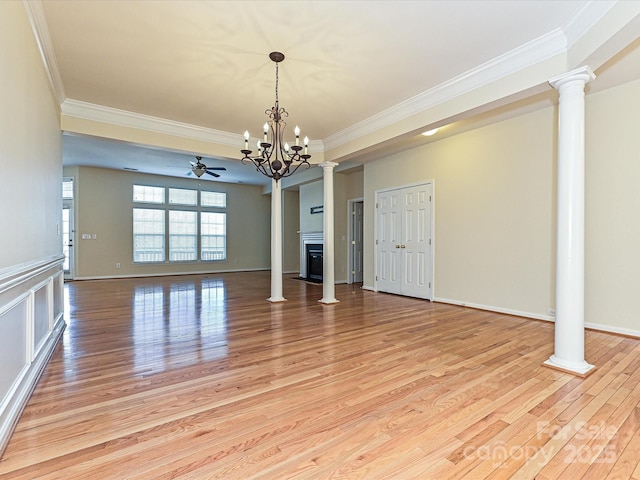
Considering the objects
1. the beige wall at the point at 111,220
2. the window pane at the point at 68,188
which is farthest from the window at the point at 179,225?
the window pane at the point at 68,188

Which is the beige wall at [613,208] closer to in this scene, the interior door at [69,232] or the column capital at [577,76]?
the column capital at [577,76]

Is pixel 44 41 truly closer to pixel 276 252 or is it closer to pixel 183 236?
pixel 276 252

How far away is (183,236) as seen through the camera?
1016cm

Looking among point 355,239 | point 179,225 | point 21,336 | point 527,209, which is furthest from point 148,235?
point 527,209

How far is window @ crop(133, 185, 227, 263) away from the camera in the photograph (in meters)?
9.55

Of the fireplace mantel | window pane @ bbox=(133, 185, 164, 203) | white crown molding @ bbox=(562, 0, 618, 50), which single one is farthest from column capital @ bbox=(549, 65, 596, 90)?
window pane @ bbox=(133, 185, 164, 203)

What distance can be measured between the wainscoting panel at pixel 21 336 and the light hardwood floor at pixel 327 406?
0.10 m

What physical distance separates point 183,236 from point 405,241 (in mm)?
6983

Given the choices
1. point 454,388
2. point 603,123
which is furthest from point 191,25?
point 603,123

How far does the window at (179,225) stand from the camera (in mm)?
9547

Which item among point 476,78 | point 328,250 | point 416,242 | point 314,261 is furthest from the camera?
point 314,261

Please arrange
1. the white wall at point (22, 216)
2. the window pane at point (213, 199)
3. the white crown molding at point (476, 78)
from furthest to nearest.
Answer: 1. the window pane at point (213, 199)
2. the white crown molding at point (476, 78)
3. the white wall at point (22, 216)

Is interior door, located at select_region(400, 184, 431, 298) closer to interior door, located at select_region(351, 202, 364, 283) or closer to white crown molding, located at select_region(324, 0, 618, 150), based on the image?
white crown molding, located at select_region(324, 0, 618, 150)

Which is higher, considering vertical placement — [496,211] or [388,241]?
[496,211]
